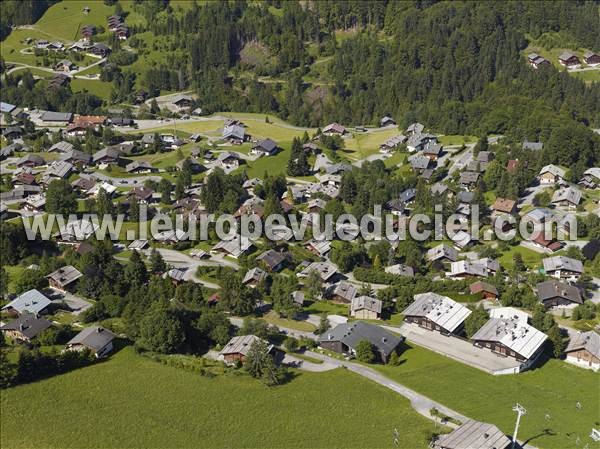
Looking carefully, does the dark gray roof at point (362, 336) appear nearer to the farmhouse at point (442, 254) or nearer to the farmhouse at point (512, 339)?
the farmhouse at point (512, 339)

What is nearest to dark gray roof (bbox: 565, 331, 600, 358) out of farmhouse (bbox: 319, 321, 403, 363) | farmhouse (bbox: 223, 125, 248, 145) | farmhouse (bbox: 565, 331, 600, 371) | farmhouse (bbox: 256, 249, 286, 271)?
farmhouse (bbox: 565, 331, 600, 371)

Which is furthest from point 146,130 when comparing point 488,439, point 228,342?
point 488,439

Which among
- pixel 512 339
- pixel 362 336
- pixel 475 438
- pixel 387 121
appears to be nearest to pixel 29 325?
pixel 362 336

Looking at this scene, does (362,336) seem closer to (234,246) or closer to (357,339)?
(357,339)

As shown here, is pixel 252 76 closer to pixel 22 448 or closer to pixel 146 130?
pixel 146 130

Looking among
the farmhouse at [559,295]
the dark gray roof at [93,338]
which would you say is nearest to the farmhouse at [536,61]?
the farmhouse at [559,295]
